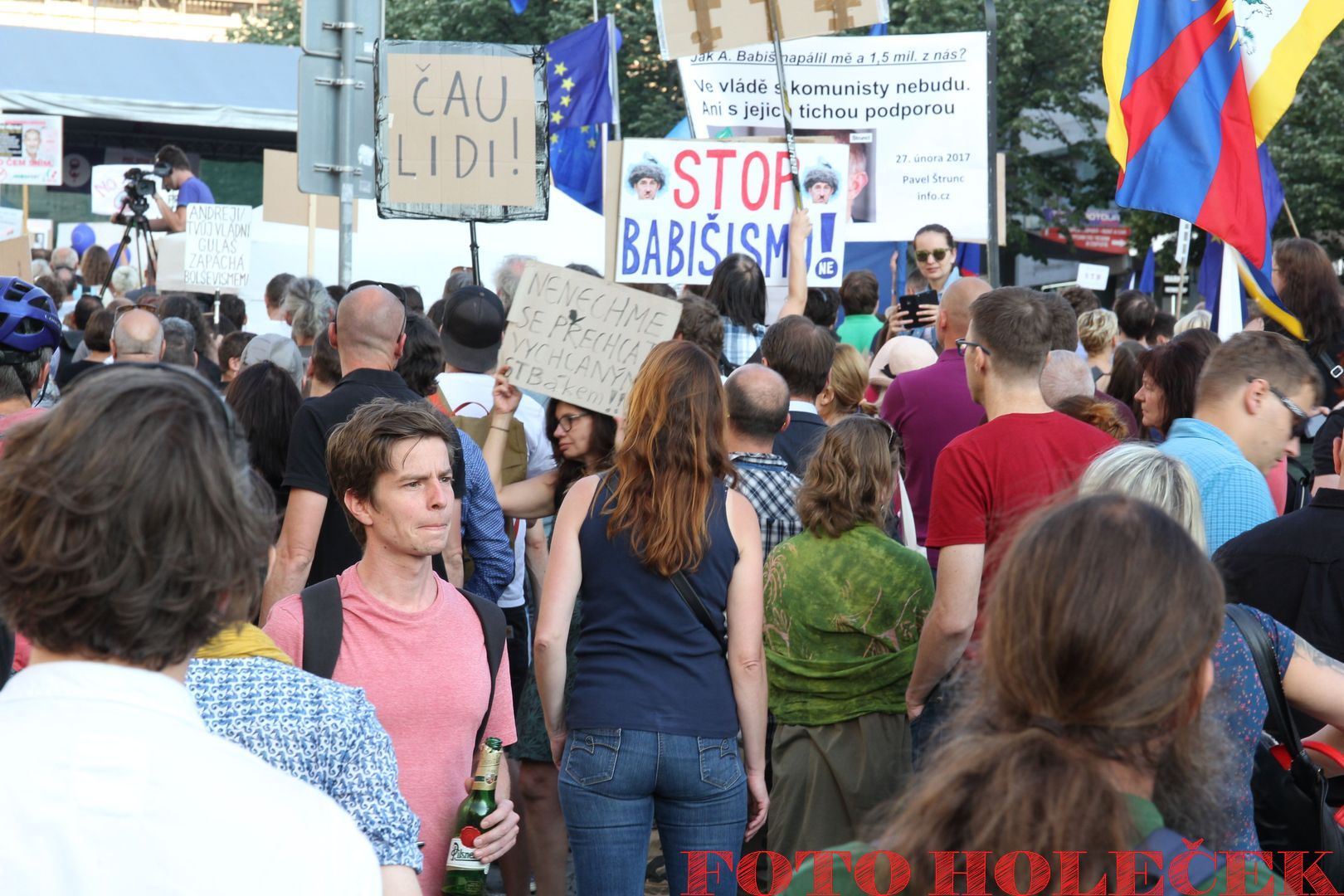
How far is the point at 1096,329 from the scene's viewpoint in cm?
727

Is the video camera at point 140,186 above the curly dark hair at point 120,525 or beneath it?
above

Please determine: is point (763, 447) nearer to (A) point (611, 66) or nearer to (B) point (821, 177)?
(B) point (821, 177)

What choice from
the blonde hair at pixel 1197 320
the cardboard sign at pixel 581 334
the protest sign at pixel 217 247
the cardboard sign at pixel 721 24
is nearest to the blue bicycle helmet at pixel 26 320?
the cardboard sign at pixel 581 334

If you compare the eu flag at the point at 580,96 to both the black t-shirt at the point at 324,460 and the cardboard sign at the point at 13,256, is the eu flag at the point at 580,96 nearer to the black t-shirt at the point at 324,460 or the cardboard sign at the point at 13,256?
the cardboard sign at the point at 13,256

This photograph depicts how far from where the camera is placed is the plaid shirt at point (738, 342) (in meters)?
6.54

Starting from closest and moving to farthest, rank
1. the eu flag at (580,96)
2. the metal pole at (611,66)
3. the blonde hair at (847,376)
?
the blonde hair at (847,376) < the metal pole at (611,66) < the eu flag at (580,96)

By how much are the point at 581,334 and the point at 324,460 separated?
3.01 ft

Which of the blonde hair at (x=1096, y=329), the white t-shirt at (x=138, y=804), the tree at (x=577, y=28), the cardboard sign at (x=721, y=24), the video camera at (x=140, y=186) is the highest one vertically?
the tree at (x=577, y=28)

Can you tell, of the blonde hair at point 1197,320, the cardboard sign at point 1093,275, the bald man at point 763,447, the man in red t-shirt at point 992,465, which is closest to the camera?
the man in red t-shirt at point 992,465

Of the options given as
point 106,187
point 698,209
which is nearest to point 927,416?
point 698,209

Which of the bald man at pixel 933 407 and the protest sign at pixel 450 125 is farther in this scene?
the protest sign at pixel 450 125

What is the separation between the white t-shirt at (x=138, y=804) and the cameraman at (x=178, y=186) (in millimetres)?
10852

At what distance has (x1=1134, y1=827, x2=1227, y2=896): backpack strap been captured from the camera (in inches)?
58.5

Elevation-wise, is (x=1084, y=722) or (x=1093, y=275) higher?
(x=1093, y=275)
